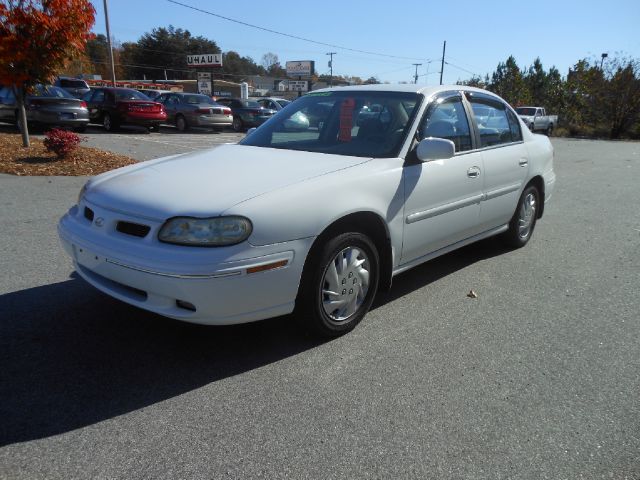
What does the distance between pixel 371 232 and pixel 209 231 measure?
123 cm

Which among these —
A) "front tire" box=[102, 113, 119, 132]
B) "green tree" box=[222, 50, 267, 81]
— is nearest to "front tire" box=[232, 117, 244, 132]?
"front tire" box=[102, 113, 119, 132]

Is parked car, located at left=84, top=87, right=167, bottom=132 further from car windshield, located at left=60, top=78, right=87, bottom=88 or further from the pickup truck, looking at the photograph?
the pickup truck

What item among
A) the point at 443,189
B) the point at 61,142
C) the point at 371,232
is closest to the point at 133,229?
the point at 371,232

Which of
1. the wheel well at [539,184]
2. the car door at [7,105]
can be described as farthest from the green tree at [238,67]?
the wheel well at [539,184]

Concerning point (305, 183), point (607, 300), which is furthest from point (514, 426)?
point (607, 300)

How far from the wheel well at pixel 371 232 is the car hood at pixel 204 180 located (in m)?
0.34

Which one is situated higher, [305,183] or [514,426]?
[305,183]

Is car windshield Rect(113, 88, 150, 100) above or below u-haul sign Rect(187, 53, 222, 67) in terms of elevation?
below

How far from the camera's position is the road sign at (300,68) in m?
58.9

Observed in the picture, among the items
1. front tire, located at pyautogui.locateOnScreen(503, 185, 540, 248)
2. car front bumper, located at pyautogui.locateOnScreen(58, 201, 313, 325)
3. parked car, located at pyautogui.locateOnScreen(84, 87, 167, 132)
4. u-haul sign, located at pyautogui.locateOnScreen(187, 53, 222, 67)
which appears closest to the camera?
car front bumper, located at pyautogui.locateOnScreen(58, 201, 313, 325)

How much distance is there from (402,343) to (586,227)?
4602 mm

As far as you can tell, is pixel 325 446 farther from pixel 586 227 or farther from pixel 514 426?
pixel 586 227

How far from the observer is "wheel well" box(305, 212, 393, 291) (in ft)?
9.91

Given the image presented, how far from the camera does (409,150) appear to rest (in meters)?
3.57
